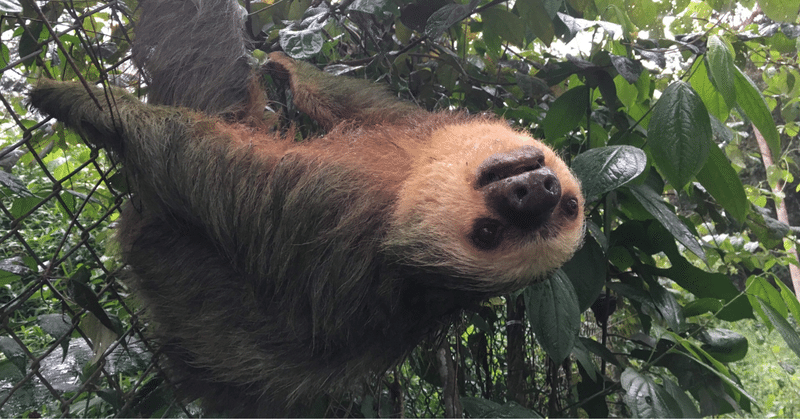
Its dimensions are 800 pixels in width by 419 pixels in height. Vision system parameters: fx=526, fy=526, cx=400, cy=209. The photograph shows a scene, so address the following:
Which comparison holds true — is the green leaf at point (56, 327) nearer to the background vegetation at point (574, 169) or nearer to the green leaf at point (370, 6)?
the background vegetation at point (574, 169)

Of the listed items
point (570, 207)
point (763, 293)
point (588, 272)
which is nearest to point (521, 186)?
point (570, 207)

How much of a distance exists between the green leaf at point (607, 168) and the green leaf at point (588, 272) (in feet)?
1.77

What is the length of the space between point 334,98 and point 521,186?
1.25 meters

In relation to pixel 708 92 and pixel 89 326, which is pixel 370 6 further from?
pixel 89 326

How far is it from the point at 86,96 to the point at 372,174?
1232mm

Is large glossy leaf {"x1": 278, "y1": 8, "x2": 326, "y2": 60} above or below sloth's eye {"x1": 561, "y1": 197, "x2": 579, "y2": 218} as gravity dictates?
above

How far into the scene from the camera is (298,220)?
2.12 metres

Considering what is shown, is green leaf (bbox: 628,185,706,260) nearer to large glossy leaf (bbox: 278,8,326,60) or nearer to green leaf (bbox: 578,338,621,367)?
green leaf (bbox: 578,338,621,367)

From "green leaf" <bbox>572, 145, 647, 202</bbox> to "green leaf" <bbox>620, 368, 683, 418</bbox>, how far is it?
83cm

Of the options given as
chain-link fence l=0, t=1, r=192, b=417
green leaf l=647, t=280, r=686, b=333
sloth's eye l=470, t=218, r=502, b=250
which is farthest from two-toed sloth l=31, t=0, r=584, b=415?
green leaf l=647, t=280, r=686, b=333

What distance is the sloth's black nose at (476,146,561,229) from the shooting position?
1.77m

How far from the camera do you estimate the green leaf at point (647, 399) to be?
2.12 m

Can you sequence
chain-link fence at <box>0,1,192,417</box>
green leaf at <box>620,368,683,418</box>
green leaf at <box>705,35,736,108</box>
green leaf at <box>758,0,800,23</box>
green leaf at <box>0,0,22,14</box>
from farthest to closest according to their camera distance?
green leaf at <box>758,0,800,23</box> < green leaf at <box>620,368,683,418</box> < chain-link fence at <box>0,1,192,417</box> < green leaf at <box>705,35,736,108</box> < green leaf at <box>0,0,22,14</box>

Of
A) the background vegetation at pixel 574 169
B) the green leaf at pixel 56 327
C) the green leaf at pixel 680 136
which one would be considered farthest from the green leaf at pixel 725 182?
the green leaf at pixel 56 327
